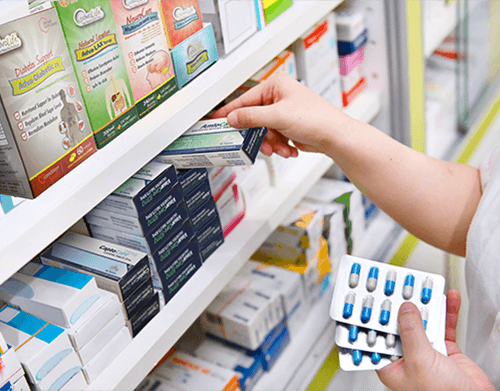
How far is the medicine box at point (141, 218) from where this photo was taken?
92 cm

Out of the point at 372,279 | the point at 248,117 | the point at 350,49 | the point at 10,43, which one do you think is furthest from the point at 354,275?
the point at 350,49

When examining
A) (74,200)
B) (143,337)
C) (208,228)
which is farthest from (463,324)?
(74,200)

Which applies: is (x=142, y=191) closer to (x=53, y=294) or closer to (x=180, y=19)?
(x=53, y=294)

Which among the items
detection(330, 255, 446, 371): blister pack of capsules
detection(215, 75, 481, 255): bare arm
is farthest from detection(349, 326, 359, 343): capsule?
detection(215, 75, 481, 255): bare arm

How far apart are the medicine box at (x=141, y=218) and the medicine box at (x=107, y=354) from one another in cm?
18

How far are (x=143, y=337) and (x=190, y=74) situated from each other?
1.65 ft

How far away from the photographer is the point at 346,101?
65.6 inches

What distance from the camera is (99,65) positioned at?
824 millimetres

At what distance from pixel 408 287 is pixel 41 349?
637mm

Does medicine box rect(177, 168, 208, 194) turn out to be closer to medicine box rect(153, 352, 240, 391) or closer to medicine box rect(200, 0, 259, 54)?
medicine box rect(200, 0, 259, 54)

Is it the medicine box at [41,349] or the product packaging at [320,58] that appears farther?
the product packaging at [320,58]

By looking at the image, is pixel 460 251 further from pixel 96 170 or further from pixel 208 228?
pixel 96 170

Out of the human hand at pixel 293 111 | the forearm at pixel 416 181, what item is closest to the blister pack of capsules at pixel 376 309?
the forearm at pixel 416 181

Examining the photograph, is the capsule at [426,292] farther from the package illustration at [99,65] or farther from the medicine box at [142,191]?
the package illustration at [99,65]
